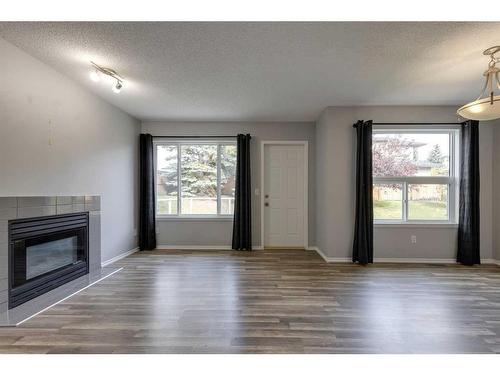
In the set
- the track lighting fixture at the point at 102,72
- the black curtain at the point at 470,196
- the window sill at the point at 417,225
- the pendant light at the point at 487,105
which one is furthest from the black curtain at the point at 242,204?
the black curtain at the point at 470,196

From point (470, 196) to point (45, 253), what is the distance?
5788 millimetres

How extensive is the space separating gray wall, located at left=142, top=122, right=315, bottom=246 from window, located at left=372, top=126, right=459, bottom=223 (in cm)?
124

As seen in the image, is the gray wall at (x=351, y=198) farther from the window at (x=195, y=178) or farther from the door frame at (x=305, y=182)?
the window at (x=195, y=178)

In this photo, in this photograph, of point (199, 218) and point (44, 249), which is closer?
point (44, 249)

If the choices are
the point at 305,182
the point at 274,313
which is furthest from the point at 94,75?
the point at 305,182

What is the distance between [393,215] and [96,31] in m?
4.60

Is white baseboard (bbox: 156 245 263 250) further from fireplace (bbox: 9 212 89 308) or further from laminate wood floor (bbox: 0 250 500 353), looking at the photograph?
fireplace (bbox: 9 212 89 308)

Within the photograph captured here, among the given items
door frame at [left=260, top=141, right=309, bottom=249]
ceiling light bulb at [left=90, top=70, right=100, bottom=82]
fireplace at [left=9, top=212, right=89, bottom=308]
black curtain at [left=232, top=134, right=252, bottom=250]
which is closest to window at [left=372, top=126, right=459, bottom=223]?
door frame at [left=260, top=141, right=309, bottom=249]

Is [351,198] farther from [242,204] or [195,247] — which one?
[195,247]

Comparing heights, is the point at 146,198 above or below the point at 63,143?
below

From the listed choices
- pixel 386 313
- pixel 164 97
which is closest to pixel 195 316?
pixel 386 313

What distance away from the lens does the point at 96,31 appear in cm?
211

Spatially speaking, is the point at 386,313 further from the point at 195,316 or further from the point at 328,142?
the point at 328,142

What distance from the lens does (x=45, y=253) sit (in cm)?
282
